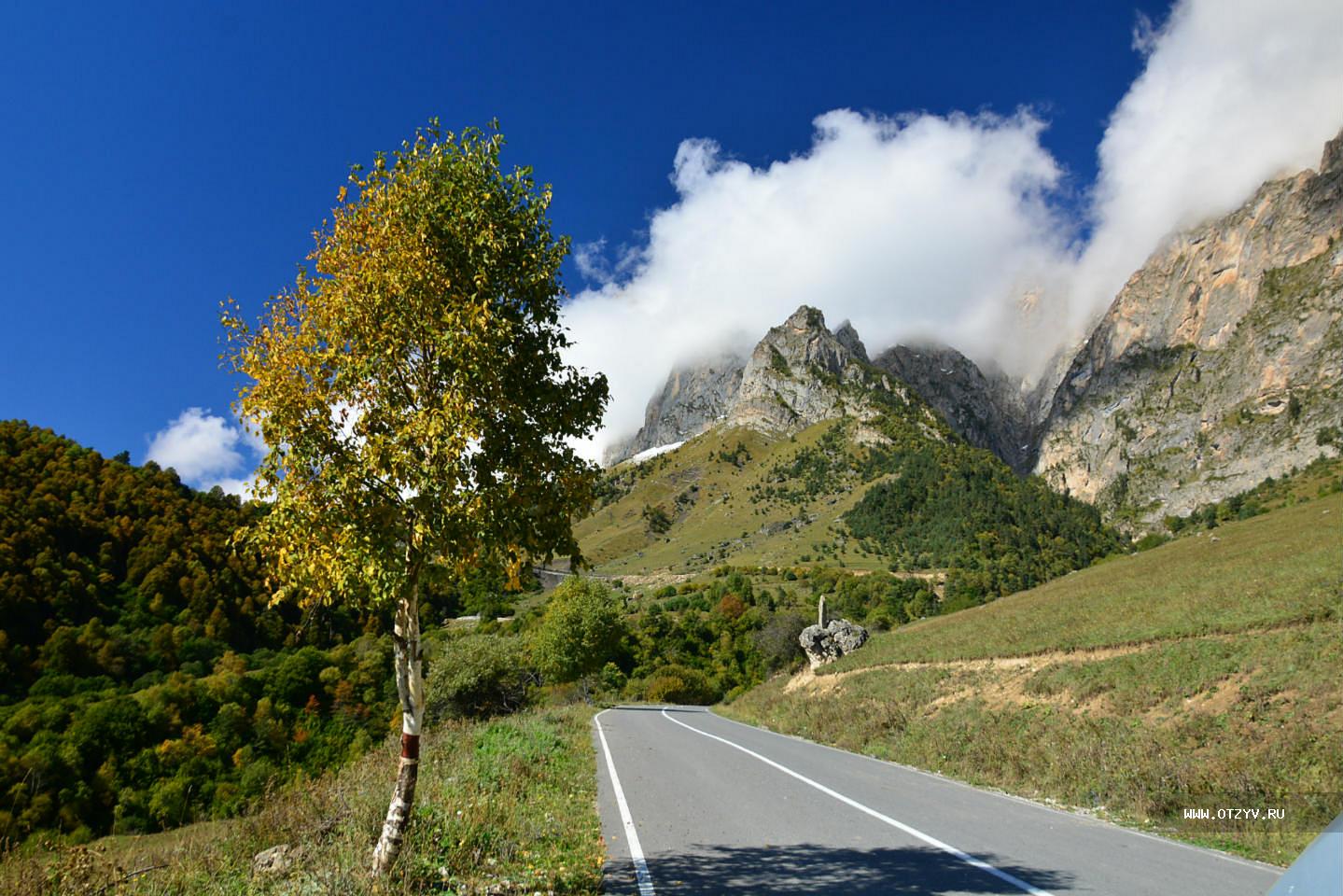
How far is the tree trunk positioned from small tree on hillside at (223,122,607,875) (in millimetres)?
16

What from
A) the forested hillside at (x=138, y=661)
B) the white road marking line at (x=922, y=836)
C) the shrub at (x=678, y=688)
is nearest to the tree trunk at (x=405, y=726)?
the white road marking line at (x=922, y=836)

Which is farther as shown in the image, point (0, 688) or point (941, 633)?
point (0, 688)

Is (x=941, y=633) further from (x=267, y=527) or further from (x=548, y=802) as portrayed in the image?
(x=267, y=527)

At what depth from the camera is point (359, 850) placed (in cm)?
671

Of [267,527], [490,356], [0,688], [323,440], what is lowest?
[0,688]

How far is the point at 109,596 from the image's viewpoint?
263ft

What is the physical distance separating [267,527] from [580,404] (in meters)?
3.03

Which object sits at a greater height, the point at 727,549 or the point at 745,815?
the point at 727,549

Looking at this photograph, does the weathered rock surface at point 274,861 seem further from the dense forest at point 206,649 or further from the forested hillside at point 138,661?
the forested hillside at point 138,661

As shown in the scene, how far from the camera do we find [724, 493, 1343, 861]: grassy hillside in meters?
10.3

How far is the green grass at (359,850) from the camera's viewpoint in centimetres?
615

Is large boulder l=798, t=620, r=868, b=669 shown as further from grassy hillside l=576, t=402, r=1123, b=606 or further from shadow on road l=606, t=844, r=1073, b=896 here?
grassy hillside l=576, t=402, r=1123, b=606

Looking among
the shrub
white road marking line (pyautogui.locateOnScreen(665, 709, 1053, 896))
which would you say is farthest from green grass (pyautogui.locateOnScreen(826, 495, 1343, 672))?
the shrub

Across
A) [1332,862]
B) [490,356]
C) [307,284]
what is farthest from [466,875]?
[1332,862]
